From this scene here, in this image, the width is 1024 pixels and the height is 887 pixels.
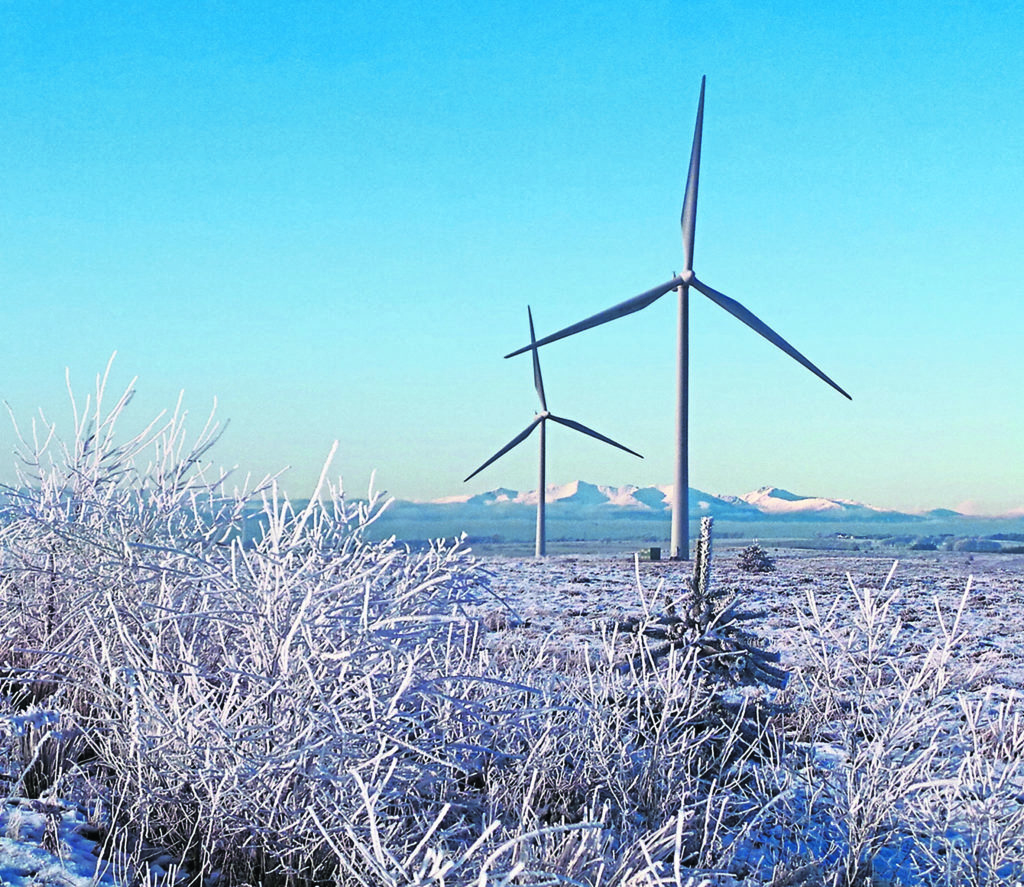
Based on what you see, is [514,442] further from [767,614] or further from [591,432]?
[767,614]

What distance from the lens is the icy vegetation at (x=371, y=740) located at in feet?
12.3

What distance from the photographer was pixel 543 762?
16.3ft

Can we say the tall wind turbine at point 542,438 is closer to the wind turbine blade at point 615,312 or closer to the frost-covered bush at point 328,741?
the wind turbine blade at point 615,312

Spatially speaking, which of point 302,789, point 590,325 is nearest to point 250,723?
point 302,789

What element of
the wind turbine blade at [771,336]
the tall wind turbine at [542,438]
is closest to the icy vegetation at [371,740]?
the wind turbine blade at [771,336]

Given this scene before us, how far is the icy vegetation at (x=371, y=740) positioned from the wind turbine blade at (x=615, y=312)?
64.4 ft

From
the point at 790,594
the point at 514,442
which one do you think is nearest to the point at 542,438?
the point at 514,442

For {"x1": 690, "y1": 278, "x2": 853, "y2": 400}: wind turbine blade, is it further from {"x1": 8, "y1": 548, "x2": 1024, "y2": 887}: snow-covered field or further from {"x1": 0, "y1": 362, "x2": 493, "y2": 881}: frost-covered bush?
{"x1": 0, "y1": 362, "x2": 493, "y2": 881}: frost-covered bush

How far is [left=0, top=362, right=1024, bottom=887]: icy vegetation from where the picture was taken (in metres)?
3.74

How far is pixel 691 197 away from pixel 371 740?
25.8m

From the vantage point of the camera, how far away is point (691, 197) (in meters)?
27.6

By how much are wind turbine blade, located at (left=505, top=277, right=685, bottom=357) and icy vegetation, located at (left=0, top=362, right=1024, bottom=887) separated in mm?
19626

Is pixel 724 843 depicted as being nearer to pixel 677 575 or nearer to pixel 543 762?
pixel 543 762

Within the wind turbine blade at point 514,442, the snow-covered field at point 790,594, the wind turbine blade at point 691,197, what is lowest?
the snow-covered field at point 790,594
